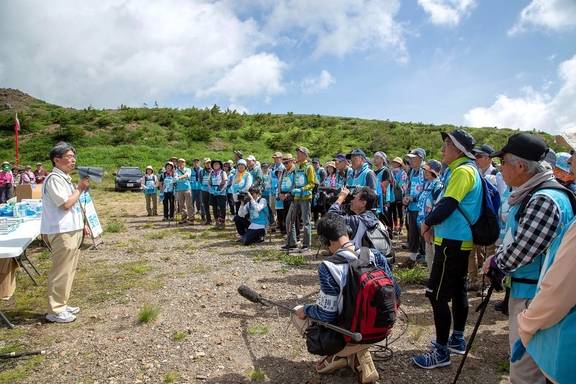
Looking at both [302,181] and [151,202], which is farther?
[151,202]

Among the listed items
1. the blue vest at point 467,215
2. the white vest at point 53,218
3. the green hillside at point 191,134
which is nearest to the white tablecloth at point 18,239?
the white vest at point 53,218

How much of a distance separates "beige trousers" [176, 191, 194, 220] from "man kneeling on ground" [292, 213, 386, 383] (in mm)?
9658

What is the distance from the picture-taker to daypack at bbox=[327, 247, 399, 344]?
296 centimetres

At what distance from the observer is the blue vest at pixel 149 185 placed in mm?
13922

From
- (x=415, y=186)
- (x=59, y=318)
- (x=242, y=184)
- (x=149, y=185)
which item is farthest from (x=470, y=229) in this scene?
(x=149, y=185)

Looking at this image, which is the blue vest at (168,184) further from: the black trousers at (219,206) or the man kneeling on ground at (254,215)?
the man kneeling on ground at (254,215)

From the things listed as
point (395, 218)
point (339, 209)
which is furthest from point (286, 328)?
point (395, 218)

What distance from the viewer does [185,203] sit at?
13.0 metres

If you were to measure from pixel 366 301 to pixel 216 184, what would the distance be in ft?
29.8

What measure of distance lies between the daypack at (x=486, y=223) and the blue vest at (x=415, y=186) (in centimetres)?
377

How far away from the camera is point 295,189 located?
8320 millimetres

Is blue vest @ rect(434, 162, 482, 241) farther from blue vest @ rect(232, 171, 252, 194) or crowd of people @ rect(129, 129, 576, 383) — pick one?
blue vest @ rect(232, 171, 252, 194)

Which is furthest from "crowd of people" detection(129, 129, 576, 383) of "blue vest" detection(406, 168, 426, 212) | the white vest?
the white vest

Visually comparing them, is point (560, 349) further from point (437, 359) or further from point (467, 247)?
point (437, 359)
